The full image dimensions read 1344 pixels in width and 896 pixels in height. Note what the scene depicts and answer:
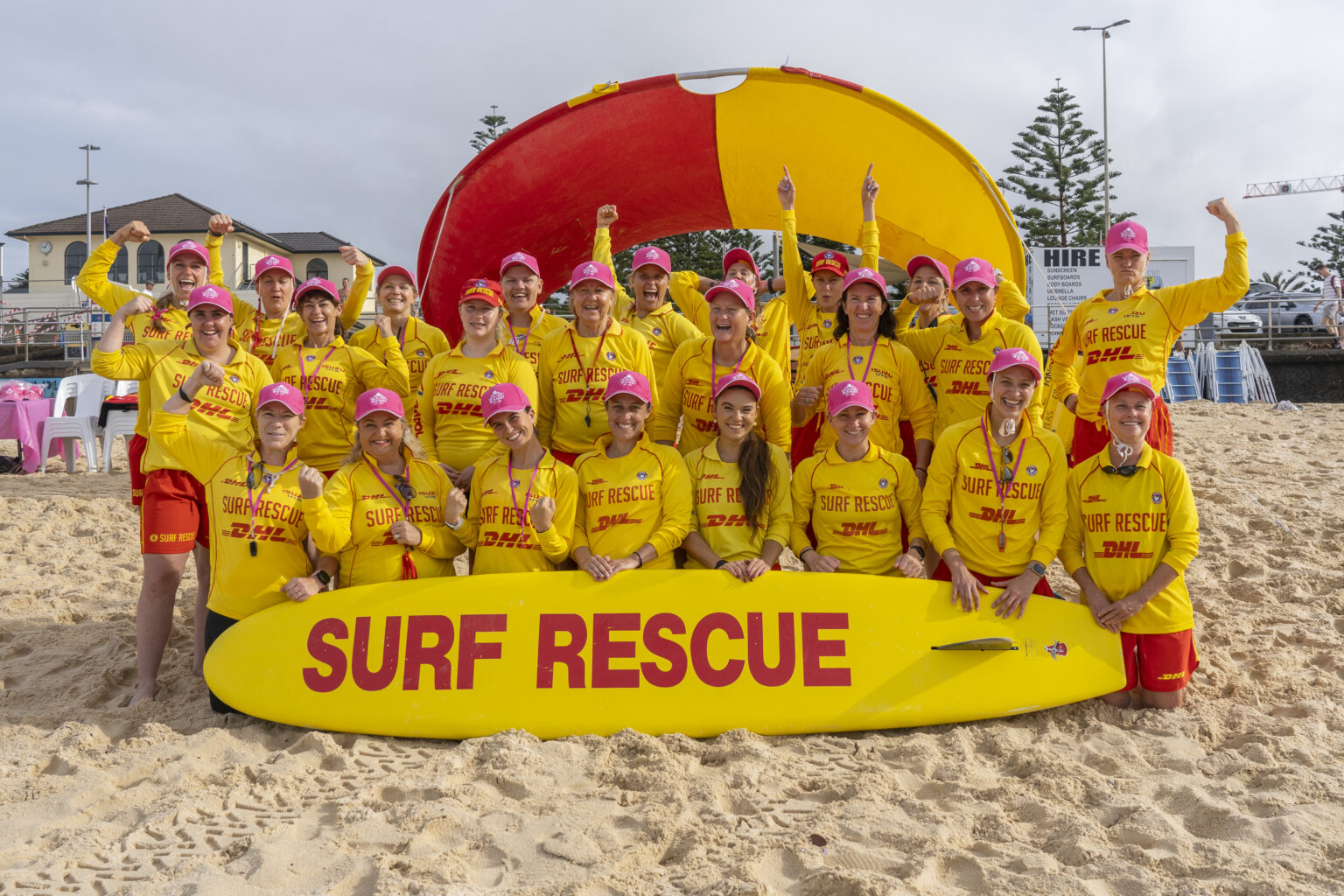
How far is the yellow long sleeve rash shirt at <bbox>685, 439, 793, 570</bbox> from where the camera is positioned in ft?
11.1

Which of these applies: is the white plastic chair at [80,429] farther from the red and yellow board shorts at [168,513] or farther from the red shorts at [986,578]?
the red shorts at [986,578]

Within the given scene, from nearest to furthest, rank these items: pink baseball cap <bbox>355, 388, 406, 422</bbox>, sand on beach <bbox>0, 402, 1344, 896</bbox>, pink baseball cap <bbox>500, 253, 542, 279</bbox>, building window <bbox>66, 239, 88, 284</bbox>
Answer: sand on beach <bbox>0, 402, 1344, 896</bbox>
pink baseball cap <bbox>355, 388, 406, 422</bbox>
pink baseball cap <bbox>500, 253, 542, 279</bbox>
building window <bbox>66, 239, 88, 284</bbox>

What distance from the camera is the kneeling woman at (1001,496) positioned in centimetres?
320

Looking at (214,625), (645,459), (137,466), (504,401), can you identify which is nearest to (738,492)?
(645,459)

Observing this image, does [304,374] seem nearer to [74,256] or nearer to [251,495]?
[251,495]

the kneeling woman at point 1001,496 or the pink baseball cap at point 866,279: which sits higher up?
the pink baseball cap at point 866,279

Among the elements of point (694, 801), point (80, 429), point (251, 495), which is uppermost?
point (80, 429)

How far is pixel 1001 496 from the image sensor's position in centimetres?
324

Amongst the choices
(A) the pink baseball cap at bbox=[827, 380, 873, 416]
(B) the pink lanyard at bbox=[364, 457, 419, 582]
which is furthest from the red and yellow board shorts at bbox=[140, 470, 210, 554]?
(A) the pink baseball cap at bbox=[827, 380, 873, 416]

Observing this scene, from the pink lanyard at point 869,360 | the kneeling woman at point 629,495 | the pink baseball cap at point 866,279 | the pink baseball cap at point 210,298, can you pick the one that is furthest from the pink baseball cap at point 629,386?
the pink baseball cap at point 210,298

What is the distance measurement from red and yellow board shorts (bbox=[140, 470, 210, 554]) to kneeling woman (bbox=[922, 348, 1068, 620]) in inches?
108

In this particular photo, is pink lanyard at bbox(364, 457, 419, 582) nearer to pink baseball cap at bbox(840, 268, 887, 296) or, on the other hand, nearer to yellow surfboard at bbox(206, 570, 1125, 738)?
yellow surfboard at bbox(206, 570, 1125, 738)

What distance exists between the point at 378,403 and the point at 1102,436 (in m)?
2.87

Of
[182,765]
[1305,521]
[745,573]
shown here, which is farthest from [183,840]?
[1305,521]
